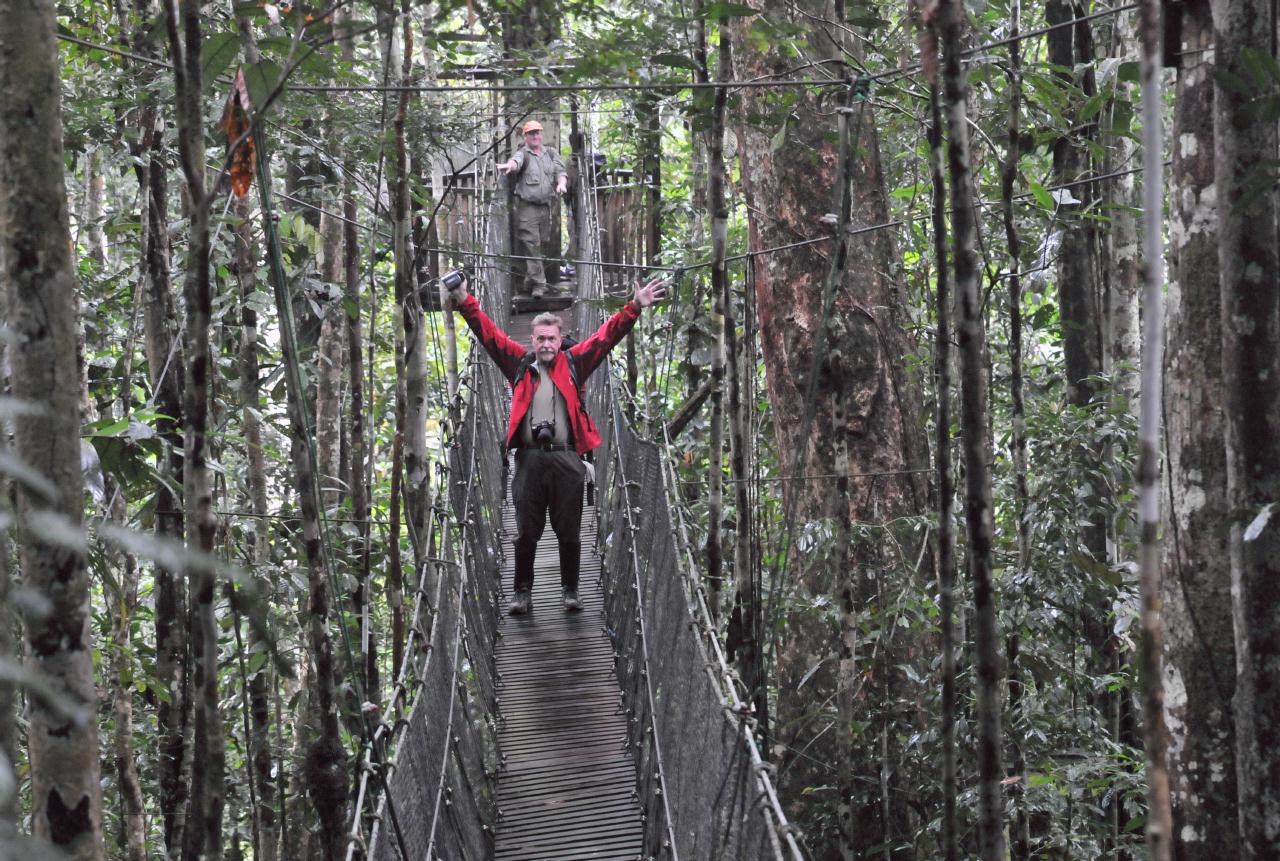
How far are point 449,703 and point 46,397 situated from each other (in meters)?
2.01

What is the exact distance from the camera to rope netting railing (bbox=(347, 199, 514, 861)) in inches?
82.1

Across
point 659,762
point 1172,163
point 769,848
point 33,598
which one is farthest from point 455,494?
point 33,598

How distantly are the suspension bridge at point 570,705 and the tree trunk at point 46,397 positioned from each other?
765 millimetres

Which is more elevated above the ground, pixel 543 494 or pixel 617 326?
pixel 617 326

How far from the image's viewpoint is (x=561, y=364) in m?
4.00

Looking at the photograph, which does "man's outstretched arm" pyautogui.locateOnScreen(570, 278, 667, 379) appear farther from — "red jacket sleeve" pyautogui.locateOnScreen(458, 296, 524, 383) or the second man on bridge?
the second man on bridge

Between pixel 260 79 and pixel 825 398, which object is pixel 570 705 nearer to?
pixel 825 398

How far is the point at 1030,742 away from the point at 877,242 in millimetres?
1469

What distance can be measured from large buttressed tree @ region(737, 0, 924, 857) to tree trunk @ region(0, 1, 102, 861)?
2.08 m

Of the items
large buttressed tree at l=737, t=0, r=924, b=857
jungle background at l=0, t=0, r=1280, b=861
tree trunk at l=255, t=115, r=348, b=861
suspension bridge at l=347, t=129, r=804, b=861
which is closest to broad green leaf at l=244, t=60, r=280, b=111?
jungle background at l=0, t=0, r=1280, b=861

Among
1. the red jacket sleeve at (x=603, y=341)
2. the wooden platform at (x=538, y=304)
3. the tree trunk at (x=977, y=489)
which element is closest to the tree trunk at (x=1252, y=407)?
the tree trunk at (x=977, y=489)

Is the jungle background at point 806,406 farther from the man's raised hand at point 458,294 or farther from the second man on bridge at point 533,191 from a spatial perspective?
the second man on bridge at point 533,191

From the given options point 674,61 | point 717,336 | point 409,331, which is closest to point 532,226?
point 409,331

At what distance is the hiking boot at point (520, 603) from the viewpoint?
4.24 meters
